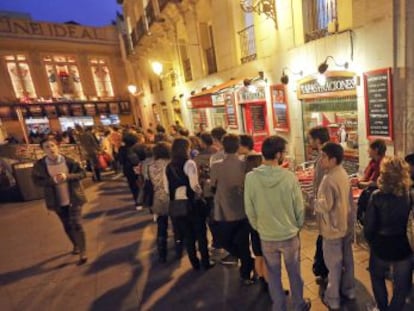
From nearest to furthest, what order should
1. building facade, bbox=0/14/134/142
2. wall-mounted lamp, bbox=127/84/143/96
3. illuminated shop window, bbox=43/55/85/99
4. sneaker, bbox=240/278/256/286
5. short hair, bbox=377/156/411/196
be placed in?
short hair, bbox=377/156/411/196, sneaker, bbox=240/278/256/286, wall-mounted lamp, bbox=127/84/143/96, building facade, bbox=0/14/134/142, illuminated shop window, bbox=43/55/85/99

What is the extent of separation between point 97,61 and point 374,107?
24.9 meters

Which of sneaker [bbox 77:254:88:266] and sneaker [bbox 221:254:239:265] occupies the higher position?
sneaker [bbox 77:254:88:266]

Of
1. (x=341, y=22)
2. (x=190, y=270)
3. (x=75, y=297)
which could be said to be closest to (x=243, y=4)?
(x=341, y=22)

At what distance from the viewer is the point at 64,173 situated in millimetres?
4504

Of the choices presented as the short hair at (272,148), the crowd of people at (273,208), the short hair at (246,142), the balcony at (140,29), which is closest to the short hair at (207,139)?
the crowd of people at (273,208)

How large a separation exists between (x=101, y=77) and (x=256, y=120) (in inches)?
813

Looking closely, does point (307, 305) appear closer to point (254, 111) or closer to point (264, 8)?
point (254, 111)

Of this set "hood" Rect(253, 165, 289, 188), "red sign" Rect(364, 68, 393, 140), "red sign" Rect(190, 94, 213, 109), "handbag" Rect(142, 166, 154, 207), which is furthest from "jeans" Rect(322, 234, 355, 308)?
"red sign" Rect(190, 94, 213, 109)

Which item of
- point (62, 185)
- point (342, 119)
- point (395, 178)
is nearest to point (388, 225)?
point (395, 178)

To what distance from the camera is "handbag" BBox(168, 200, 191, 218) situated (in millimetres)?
3791

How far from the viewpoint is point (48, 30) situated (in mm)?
22500

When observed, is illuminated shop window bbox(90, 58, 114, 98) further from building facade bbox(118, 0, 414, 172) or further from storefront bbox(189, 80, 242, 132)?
storefront bbox(189, 80, 242, 132)

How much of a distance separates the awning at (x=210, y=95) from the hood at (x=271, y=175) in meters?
5.57

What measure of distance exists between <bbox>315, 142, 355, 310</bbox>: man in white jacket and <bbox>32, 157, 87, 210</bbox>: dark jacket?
3765 mm
